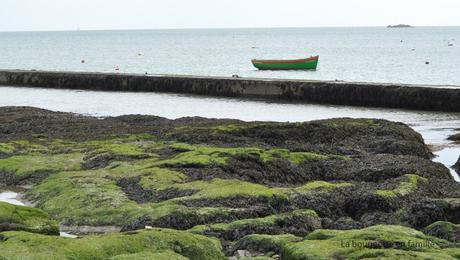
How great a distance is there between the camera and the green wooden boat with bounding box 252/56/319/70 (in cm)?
8162

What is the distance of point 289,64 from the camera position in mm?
81875

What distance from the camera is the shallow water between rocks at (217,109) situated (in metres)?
36.3

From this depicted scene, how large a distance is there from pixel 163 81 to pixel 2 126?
25.3 m

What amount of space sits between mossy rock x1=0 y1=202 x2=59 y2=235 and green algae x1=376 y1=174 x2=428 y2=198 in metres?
7.41

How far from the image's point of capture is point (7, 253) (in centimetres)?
1095

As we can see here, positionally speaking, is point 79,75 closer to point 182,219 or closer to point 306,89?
point 306,89

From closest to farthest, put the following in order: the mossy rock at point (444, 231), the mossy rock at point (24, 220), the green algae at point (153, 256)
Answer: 1. the green algae at point (153, 256)
2. the mossy rock at point (24, 220)
3. the mossy rock at point (444, 231)

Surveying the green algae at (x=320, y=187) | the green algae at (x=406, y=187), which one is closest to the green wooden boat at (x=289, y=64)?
the green algae at (x=406, y=187)

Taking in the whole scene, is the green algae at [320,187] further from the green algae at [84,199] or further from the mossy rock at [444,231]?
the green algae at [84,199]

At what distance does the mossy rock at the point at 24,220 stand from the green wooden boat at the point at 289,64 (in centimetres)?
6829

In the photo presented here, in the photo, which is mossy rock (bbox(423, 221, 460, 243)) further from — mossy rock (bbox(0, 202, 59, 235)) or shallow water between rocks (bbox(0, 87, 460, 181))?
shallow water between rocks (bbox(0, 87, 460, 181))

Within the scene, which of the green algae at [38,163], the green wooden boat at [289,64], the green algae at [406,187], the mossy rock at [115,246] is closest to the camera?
the mossy rock at [115,246]

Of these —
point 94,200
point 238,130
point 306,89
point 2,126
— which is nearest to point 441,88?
point 306,89

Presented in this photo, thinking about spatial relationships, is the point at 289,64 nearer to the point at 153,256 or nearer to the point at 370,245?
the point at 370,245
